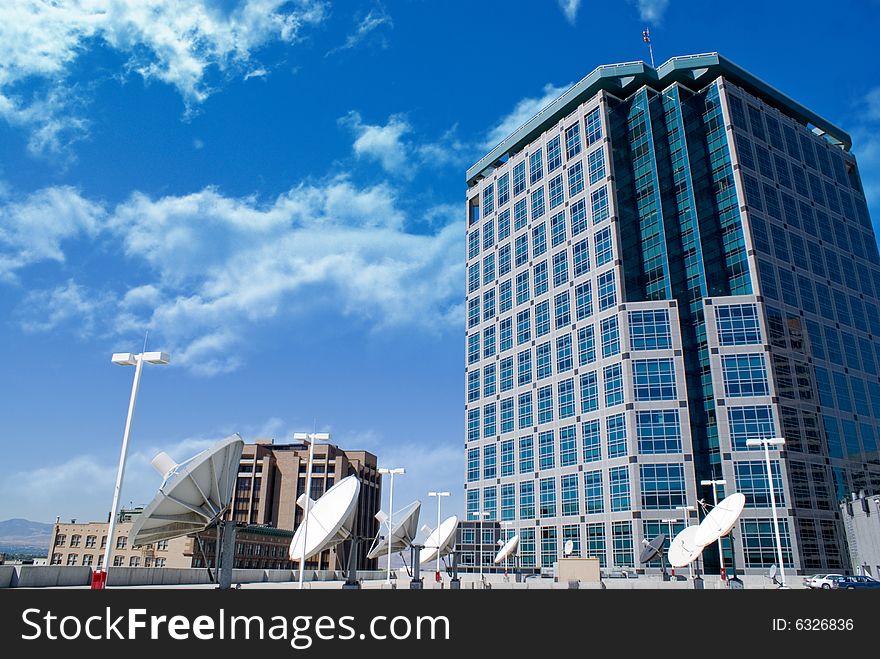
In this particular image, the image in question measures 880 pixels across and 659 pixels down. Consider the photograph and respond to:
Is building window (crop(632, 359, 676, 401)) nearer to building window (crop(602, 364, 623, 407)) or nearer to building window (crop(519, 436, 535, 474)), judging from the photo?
building window (crop(602, 364, 623, 407))

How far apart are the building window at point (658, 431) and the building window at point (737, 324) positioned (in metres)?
13.8

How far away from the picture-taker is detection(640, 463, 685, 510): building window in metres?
90.2

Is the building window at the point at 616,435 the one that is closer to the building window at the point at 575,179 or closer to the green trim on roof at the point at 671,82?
the building window at the point at 575,179

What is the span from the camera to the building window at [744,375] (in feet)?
305

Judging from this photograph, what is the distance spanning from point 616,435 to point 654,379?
9.97 metres

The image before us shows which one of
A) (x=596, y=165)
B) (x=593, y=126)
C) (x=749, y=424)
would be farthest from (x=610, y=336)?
(x=593, y=126)

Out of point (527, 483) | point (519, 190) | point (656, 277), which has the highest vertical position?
point (519, 190)

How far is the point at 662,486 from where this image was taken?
9106cm
